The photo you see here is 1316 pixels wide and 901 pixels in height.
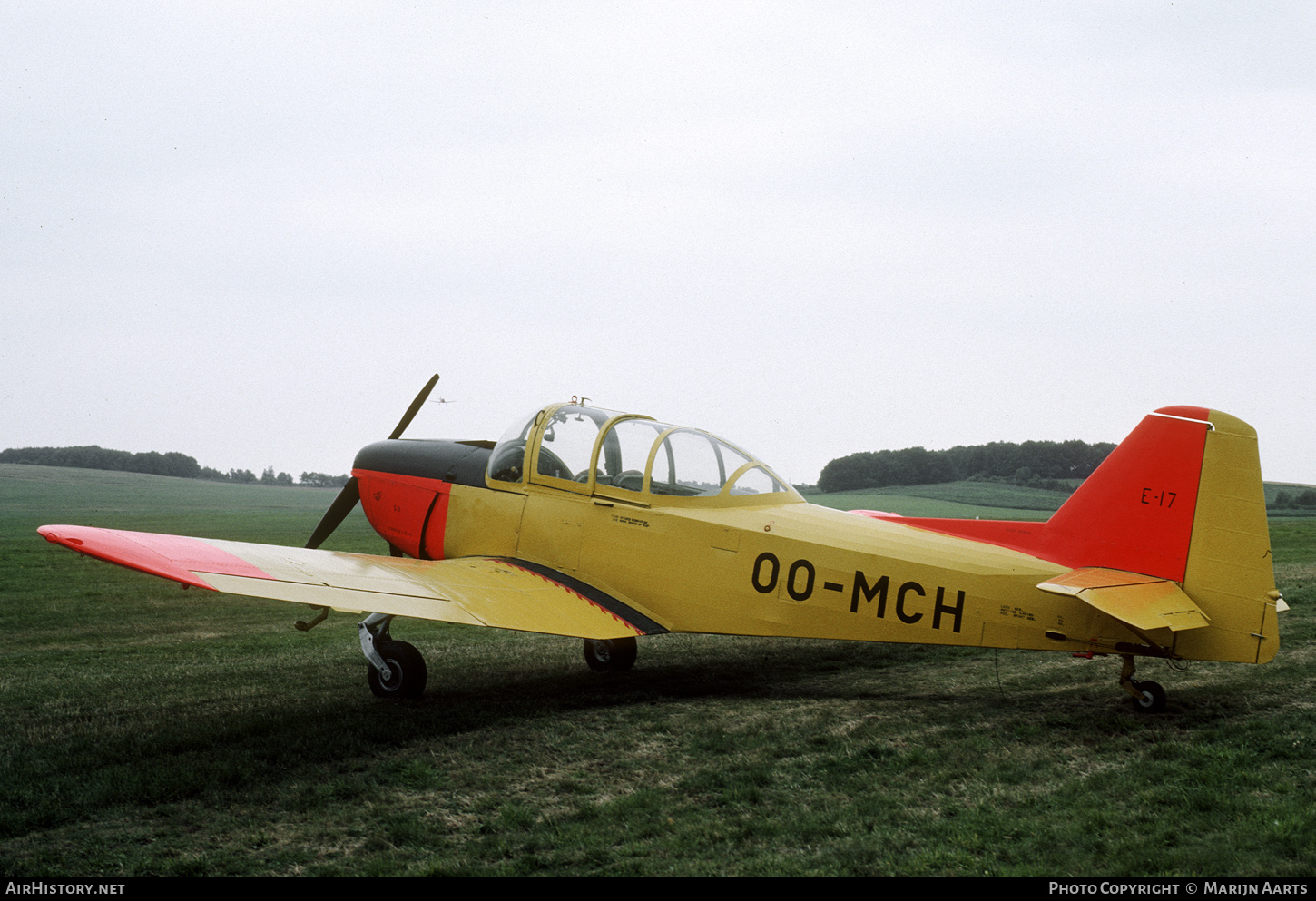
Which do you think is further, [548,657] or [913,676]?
[548,657]

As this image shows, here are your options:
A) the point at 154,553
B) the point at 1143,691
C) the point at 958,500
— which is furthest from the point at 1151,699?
the point at 958,500

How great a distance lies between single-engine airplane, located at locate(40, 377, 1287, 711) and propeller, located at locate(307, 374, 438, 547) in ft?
5.32

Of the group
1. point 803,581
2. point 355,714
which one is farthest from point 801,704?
point 355,714

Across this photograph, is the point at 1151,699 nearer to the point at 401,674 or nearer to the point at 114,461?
the point at 401,674

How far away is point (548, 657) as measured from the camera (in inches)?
365

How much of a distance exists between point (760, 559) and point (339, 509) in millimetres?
5386

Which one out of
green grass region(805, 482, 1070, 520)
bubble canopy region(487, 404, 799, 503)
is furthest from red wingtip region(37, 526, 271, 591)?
green grass region(805, 482, 1070, 520)

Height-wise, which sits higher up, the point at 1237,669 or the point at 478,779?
the point at 1237,669

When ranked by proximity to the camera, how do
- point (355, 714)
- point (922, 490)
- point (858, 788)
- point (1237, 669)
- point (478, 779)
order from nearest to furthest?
point (858, 788) → point (478, 779) → point (355, 714) → point (1237, 669) → point (922, 490)

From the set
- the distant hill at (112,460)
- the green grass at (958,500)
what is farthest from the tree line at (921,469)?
the distant hill at (112,460)

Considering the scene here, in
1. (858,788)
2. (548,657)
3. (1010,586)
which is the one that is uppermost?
(1010,586)

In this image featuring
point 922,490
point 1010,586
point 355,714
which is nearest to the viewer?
point 1010,586

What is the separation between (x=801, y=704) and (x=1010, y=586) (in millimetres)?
1765
